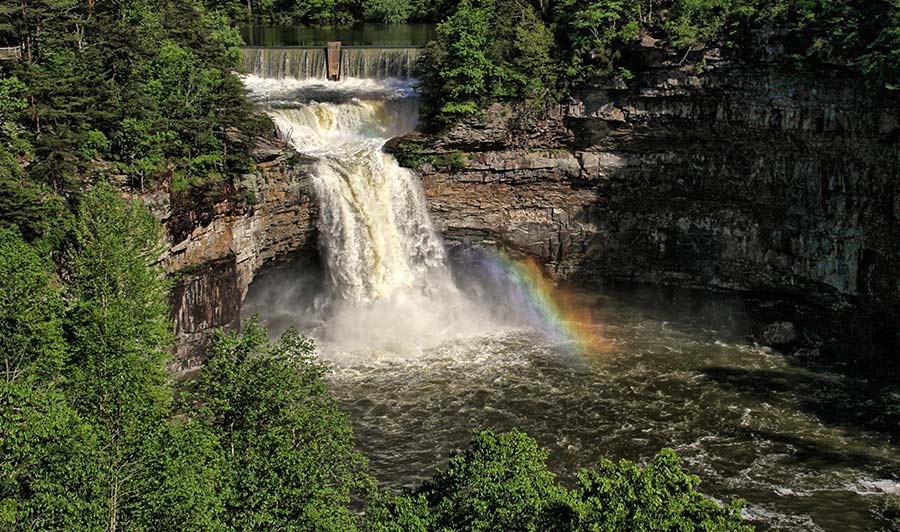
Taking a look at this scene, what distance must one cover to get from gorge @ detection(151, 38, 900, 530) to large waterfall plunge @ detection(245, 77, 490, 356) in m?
0.19

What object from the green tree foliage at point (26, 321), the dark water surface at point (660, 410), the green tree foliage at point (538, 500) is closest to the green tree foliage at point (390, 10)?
the dark water surface at point (660, 410)

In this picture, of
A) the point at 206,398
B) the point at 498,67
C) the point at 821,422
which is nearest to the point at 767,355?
the point at 821,422

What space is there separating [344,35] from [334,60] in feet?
68.1

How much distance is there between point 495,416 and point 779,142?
2281 cm

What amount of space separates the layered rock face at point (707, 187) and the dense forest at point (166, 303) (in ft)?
7.40

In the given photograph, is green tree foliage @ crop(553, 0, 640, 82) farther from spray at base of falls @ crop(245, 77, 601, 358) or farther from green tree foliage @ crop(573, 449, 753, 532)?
green tree foliage @ crop(573, 449, 753, 532)

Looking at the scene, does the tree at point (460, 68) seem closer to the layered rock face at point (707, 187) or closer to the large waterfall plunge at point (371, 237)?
the layered rock face at point (707, 187)

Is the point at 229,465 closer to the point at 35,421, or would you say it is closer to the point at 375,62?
the point at 35,421

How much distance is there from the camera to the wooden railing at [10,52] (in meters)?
45.4

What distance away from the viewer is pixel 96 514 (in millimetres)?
23703

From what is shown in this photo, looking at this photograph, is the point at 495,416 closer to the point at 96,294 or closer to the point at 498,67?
the point at 96,294

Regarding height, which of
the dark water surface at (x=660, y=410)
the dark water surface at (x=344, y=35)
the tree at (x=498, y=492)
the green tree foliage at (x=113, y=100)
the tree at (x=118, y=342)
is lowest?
the dark water surface at (x=660, y=410)

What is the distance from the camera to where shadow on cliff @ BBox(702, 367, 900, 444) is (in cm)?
4388

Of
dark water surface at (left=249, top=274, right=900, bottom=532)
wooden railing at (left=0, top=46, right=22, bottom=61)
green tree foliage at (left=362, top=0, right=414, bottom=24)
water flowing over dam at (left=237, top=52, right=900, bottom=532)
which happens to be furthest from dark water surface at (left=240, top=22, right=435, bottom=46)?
wooden railing at (left=0, top=46, right=22, bottom=61)
